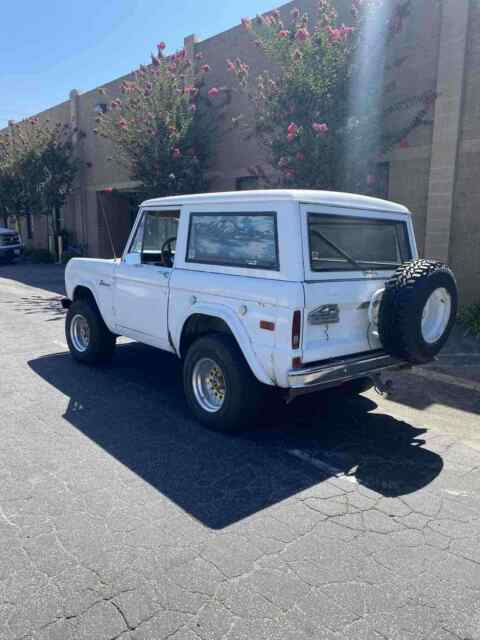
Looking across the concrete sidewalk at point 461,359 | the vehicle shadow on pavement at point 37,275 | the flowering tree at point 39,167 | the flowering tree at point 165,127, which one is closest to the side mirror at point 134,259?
the concrete sidewalk at point 461,359

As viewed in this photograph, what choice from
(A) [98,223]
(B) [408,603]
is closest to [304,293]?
(B) [408,603]

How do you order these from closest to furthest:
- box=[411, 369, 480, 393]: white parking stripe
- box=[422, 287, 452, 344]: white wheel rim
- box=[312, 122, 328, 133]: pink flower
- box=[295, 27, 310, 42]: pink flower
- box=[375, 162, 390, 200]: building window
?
box=[422, 287, 452, 344]: white wheel rim
box=[411, 369, 480, 393]: white parking stripe
box=[312, 122, 328, 133]: pink flower
box=[295, 27, 310, 42]: pink flower
box=[375, 162, 390, 200]: building window

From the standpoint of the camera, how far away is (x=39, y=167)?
843 inches

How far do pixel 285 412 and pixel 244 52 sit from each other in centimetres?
1180

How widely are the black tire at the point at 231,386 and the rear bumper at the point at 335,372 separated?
0.49 metres

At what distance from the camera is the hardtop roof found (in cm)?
415

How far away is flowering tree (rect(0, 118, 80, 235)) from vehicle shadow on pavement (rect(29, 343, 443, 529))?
18.0m

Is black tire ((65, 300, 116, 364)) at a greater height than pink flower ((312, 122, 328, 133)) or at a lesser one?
lesser

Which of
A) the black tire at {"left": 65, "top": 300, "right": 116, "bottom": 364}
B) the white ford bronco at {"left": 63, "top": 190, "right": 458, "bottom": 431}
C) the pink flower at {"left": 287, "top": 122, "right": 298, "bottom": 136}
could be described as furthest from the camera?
the pink flower at {"left": 287, "top": 122, "right": 298, "bottom": 136}

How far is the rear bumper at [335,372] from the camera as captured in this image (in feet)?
12.9

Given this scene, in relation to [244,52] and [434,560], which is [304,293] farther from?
[244,52]

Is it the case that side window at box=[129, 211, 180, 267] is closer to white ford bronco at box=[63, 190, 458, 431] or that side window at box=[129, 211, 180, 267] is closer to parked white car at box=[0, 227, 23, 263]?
white ford bronco at box=[63, 190, 458, 431]

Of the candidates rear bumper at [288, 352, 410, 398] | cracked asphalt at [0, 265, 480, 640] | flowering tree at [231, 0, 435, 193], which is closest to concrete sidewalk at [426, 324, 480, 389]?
cracked asphalt at [0, 265, 480, 640]

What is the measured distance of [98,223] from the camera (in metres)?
22.0
